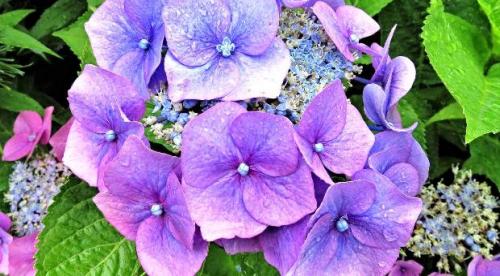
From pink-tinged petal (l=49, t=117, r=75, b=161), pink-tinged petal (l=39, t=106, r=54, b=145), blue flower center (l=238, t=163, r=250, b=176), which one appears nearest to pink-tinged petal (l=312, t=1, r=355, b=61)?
blue flower center (l=238, t=163, r=250, b=176)

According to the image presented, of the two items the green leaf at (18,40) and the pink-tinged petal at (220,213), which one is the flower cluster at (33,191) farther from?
the pink-tinged petal at (220,213)

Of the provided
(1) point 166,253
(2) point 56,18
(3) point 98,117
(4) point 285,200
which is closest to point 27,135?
(2) point 56,18

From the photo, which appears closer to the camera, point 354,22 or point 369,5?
point 354,22

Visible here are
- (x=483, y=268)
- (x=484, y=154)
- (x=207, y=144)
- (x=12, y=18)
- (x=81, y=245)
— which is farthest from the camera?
(x=12, y=18)

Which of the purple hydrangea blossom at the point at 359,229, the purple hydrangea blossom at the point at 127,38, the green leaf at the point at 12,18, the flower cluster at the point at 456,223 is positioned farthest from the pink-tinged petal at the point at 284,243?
the green leaf at the point at 12,18

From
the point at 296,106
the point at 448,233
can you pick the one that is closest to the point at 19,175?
the point at 296,106

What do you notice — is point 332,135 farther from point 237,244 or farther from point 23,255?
point 23,255

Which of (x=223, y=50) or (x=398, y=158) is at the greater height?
(x=223, y=50)

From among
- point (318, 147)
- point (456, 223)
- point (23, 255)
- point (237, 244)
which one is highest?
point (318, 147)
